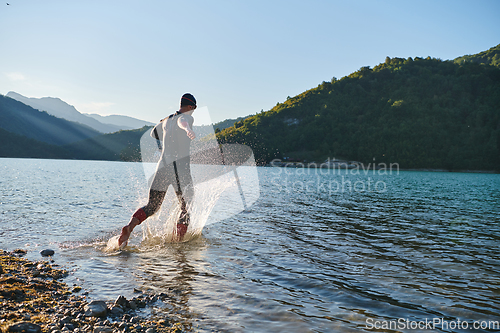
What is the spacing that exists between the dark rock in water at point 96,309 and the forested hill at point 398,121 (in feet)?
402

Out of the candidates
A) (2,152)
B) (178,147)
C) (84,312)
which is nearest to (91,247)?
(178,147)

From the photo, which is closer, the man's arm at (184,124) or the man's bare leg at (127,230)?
the man's arm at (184,124)

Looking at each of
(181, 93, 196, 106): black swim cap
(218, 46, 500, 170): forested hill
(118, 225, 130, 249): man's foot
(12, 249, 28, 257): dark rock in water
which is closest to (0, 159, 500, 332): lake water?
(12, 249, 28, 257): dark rock in water

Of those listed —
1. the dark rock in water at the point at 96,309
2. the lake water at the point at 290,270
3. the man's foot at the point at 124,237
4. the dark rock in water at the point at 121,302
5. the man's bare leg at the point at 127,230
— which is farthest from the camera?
the man's foot at the point at 124,237

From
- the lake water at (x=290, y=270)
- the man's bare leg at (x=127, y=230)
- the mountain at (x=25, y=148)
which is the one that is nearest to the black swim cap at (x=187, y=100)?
the man's bare leg at (x=127, y=230)

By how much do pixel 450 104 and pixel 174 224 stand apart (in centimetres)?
18712

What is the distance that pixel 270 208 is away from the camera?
1727cm

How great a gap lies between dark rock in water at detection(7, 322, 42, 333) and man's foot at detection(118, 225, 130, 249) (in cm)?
A: 401

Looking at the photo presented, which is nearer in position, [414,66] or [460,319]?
[460,319]

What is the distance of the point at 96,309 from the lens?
4199 mm

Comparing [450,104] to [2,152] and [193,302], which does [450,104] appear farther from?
[2,152]

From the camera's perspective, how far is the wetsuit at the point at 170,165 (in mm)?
7582

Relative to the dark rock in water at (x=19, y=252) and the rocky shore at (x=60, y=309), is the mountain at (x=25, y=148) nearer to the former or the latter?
the dark rock in water at (x=19, y=252)

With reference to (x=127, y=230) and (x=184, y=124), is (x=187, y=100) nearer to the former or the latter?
(x=184, y=124)
